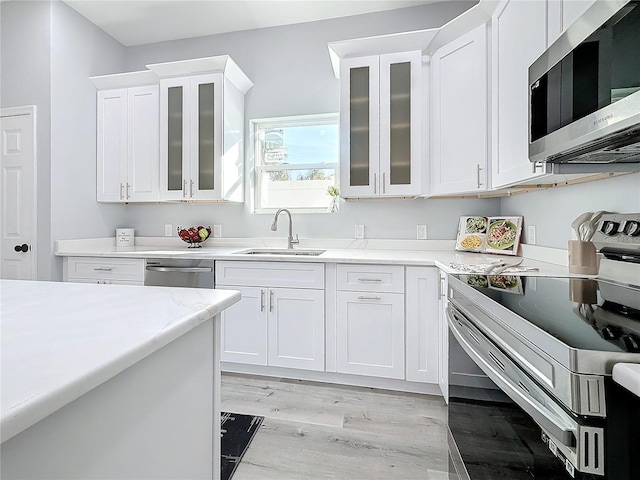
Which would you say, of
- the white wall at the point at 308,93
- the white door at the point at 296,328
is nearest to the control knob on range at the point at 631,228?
the white wall at the point at 308,93

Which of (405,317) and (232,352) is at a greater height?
(405,317)

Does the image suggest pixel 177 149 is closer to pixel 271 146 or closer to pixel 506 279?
pixel 271 146

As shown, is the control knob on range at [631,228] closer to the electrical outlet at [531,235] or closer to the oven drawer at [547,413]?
the oven drawer at [547,413]

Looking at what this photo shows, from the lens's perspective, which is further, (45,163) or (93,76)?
(93,76)

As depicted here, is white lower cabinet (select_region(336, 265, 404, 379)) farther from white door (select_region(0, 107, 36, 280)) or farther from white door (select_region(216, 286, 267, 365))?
white door (select_region(0, 107, 36, 280))

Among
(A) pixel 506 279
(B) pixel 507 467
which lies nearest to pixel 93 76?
(A) pixel 506 279

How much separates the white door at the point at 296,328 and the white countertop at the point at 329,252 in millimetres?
268

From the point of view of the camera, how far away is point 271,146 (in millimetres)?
3297

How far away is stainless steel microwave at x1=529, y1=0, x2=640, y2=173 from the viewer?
0.92m

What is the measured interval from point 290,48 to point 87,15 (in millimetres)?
1876

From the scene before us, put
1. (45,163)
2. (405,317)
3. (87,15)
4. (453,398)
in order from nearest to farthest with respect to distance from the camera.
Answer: (453,398), (405,317), (45,163), (87,15)

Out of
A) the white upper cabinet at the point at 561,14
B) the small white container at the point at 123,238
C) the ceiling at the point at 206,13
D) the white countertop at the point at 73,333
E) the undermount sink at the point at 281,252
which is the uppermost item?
the ceiling at the point at 206,13

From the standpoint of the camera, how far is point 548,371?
2.15ft

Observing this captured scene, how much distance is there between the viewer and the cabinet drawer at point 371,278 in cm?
228
